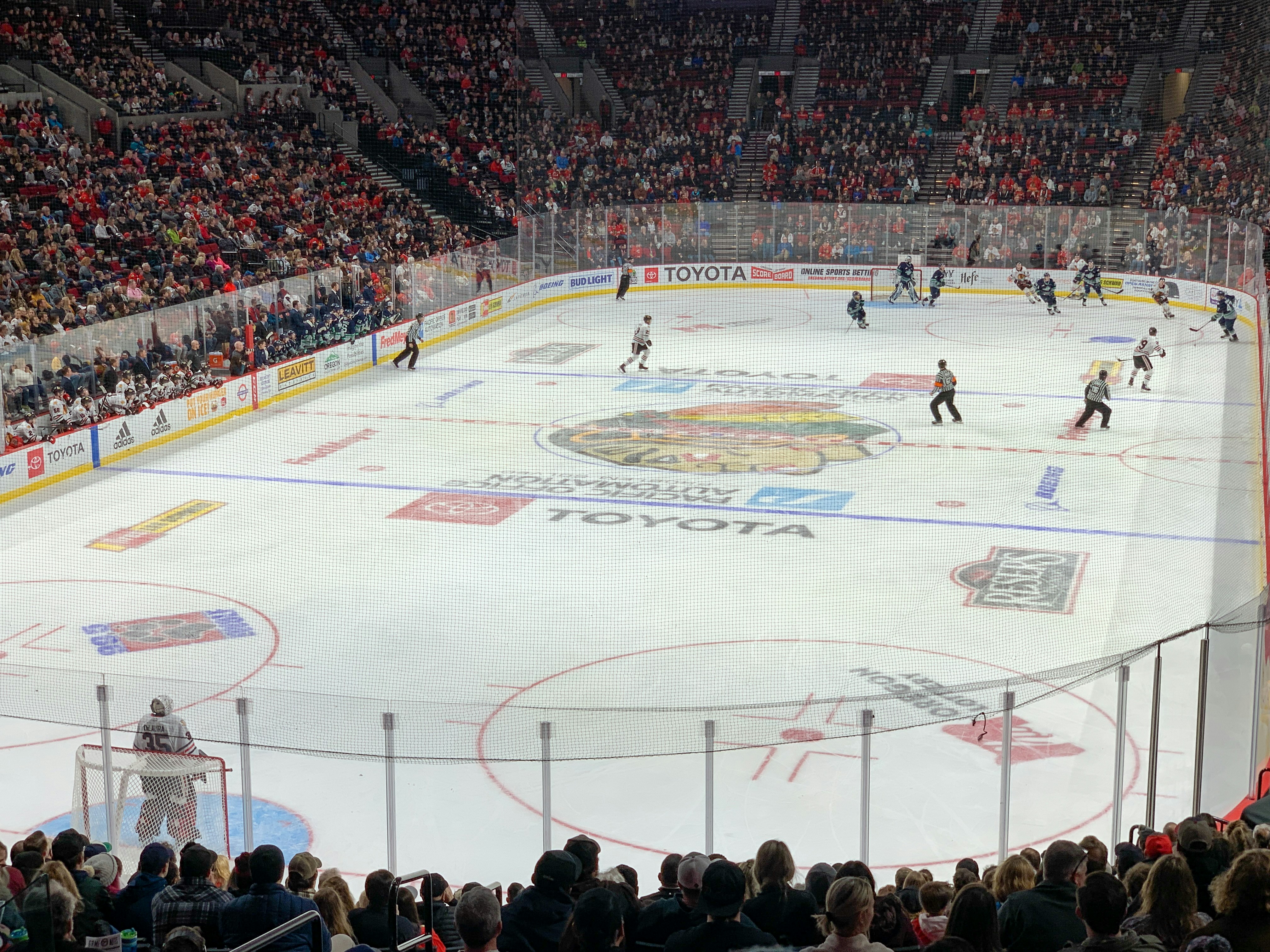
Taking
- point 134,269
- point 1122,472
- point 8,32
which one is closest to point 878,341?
point 1122,472

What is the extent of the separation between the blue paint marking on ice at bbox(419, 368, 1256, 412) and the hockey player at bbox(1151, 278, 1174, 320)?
26.8 feet

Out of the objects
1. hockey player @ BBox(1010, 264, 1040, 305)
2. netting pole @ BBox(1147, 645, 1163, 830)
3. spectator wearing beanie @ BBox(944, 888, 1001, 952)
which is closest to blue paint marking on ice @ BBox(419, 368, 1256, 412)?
hockey player @ BBox(1010, 264, 1040, 305)

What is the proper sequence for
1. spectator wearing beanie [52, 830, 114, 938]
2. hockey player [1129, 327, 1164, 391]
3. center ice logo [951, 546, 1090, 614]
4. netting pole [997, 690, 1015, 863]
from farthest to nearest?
hockey player [1129, 327, 1164, 391]
center ice logo [951, 546, 1090, 614]
netting pole [997, 690, 1015, 863]
spectator wearing beanie [52, 830, 114, 938]

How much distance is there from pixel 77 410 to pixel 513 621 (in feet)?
29.5

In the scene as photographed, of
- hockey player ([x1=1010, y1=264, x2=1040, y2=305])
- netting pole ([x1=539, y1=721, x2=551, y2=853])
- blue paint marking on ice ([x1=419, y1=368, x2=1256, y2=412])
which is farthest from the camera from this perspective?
hockey player ([x1=1010, y1=264, x2=1040, y2=305])

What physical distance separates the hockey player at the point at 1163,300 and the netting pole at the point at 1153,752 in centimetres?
2518

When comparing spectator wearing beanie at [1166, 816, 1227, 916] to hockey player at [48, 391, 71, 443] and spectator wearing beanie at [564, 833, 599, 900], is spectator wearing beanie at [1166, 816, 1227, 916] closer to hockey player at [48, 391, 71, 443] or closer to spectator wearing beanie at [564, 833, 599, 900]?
spectator wearing beanie at [564, 833, 599, 900]

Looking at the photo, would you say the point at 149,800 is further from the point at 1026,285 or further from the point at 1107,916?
the point at 1026,285

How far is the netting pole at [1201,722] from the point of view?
7.39m

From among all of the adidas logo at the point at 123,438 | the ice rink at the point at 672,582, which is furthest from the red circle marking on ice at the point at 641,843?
the adidas logo at the point at 123,438

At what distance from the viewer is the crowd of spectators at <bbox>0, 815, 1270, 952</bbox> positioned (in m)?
4.17

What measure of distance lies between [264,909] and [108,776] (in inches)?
132

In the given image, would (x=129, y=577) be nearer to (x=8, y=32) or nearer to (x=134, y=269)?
(x=134, y=269)

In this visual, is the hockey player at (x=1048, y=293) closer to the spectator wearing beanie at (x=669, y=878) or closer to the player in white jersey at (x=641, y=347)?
the player in white jersey at (x=641, y=347)
